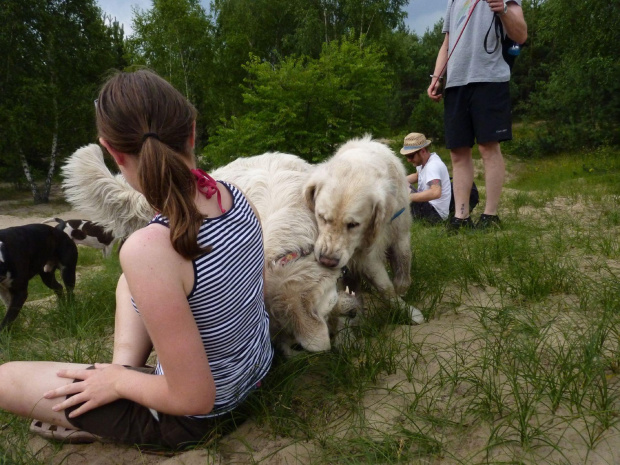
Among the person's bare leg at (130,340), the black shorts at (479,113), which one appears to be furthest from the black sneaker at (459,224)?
the person's bare leg at (130,340)

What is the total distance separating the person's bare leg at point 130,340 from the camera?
7.30 ft

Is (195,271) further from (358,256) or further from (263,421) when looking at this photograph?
(358,256)

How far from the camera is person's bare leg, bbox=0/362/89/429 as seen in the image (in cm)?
194

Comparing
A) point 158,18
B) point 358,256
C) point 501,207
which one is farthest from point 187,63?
point 358,256

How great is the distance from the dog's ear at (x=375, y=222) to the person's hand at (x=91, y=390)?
5.87 ft

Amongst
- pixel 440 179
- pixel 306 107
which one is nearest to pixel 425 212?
pixel 440 179

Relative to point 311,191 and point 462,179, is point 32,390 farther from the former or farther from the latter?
point 462,179

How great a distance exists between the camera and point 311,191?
3.00 metres

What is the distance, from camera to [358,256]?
10.6 feet

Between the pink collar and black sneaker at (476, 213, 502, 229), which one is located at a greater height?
the pink collar

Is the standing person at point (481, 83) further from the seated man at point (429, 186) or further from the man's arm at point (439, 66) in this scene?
the seated man at point (429, 186)

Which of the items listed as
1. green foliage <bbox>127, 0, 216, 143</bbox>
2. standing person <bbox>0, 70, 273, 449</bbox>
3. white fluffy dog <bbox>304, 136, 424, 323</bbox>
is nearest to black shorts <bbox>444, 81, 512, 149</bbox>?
white fluffy dog <bbox>304, 136, 424, 323</bbox>

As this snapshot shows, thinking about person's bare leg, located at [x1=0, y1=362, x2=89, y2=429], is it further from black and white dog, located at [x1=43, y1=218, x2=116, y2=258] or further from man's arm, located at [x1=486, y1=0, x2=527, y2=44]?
black and white dog, located at [x1=43, y1=218, x2=116, y2=258]

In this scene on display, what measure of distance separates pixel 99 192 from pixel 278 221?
6.77 ft
